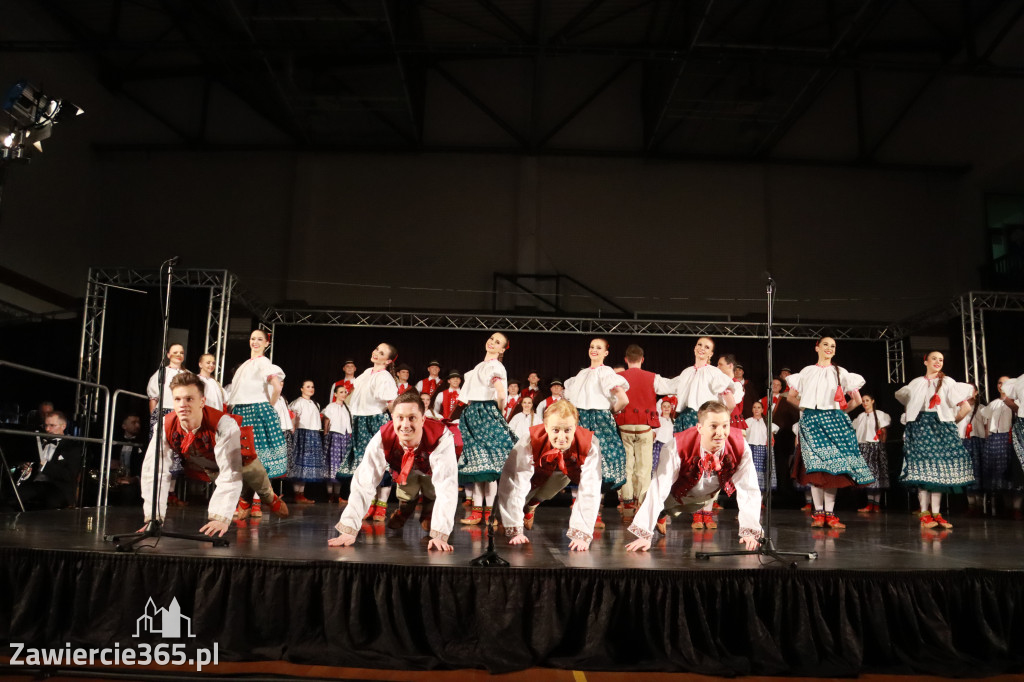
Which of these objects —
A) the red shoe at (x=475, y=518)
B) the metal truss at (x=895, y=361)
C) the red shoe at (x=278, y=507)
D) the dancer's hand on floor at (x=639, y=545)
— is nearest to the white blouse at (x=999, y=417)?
the metal truss at (x=895, y=361)

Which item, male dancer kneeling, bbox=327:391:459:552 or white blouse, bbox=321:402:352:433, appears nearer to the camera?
male dancer kneeling, bbox=327:391:459:552

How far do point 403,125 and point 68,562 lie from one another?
10.7 m

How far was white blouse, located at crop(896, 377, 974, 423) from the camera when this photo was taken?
611cm

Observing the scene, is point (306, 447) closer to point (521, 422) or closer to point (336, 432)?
point (336, 432)

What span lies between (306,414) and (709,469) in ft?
20.6

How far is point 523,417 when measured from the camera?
10.0m

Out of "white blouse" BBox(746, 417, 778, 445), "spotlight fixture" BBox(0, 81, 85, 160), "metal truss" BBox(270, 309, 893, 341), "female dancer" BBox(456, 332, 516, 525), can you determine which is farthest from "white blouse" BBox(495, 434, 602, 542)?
"metal truss" BBox(270, 309, 893, 341)

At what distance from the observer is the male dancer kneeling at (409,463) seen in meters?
3.76

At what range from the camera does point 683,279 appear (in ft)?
42.4

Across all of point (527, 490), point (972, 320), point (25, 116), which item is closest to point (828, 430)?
point (527, 490)

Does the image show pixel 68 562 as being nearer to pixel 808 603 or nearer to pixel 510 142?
pixel 808 603

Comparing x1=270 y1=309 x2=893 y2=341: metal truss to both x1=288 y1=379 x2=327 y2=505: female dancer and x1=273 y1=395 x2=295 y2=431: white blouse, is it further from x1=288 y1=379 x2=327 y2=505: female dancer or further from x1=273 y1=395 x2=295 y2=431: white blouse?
x1=273 y1=395 x2=295 y2=431: white blouse

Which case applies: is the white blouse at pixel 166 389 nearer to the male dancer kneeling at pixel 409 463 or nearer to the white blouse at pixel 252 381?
the white blouse at pixel 252 381

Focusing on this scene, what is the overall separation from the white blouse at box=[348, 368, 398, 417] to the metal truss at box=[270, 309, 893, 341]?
4.49m
